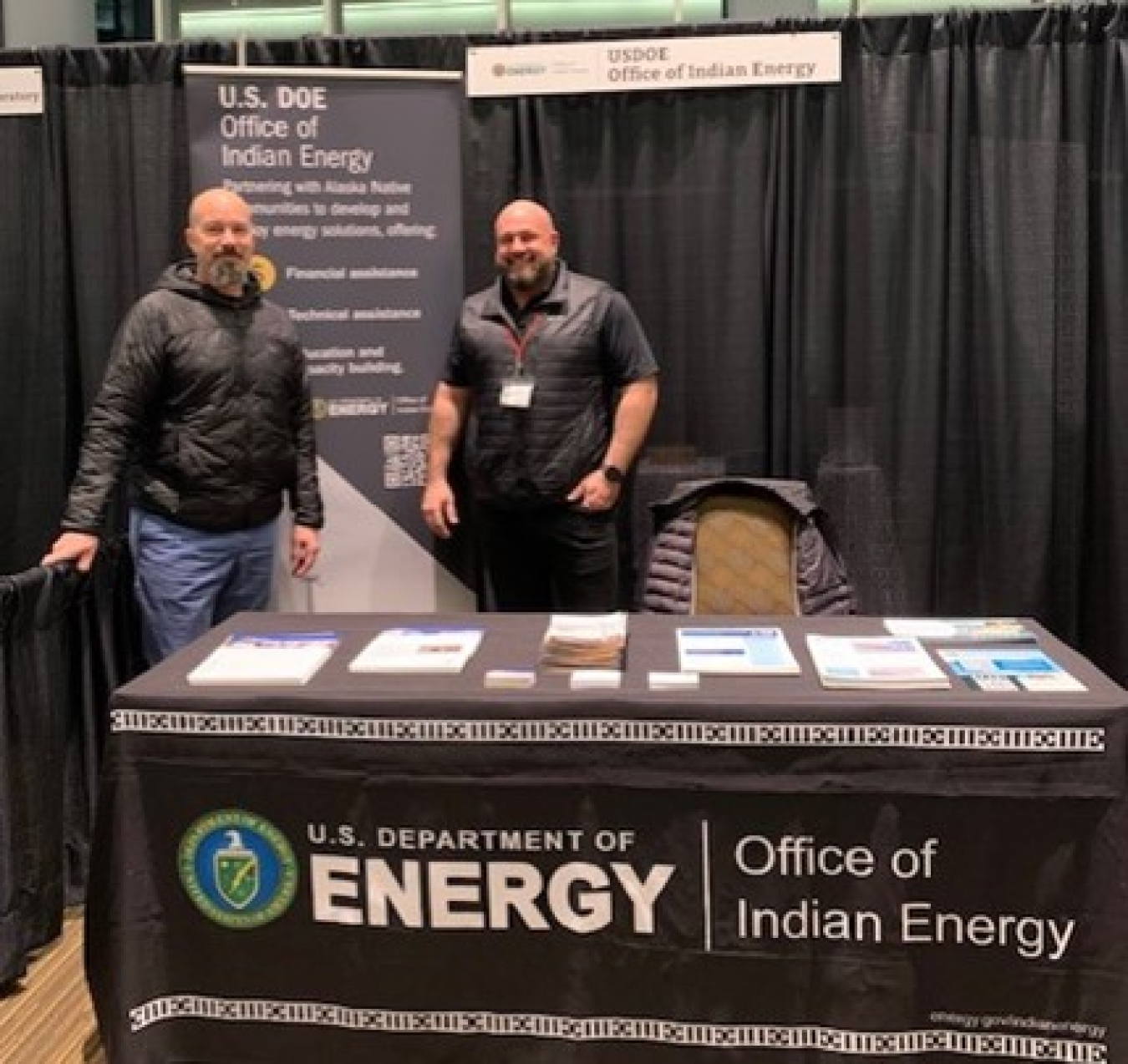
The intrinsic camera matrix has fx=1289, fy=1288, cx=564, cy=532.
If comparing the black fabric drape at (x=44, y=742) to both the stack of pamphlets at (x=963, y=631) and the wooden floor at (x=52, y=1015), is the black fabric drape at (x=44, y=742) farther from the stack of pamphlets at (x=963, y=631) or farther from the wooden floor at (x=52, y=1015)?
the stack of pamphlets at (x=963, y=631)

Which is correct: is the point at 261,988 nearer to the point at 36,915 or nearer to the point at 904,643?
the point at 36,915

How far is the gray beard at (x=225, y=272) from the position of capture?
2.94 metres

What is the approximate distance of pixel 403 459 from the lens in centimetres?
341

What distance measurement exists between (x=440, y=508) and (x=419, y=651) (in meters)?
1.18

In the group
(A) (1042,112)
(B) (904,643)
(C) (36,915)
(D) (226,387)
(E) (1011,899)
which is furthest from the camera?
(A) (1042,112)

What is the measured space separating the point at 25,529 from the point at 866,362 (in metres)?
2.28

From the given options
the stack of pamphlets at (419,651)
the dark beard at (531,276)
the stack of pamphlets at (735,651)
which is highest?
the dark beard at (531,276)

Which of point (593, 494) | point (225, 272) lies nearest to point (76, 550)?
point (225, 272)

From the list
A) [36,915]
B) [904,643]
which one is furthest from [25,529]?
[904,643]

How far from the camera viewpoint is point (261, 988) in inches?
76.2

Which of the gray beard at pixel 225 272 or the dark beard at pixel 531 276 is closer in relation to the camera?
the gray beard at pixel 225 272

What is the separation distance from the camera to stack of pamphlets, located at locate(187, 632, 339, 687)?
197cm

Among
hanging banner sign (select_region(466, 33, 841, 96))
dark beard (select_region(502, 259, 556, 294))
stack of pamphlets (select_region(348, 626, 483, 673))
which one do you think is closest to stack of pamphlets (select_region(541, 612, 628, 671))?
stack of pamphlets (select_region(348, 626, 483, 673))

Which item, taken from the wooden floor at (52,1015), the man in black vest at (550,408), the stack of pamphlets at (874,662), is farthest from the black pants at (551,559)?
the wooden floor at (52,1015)
